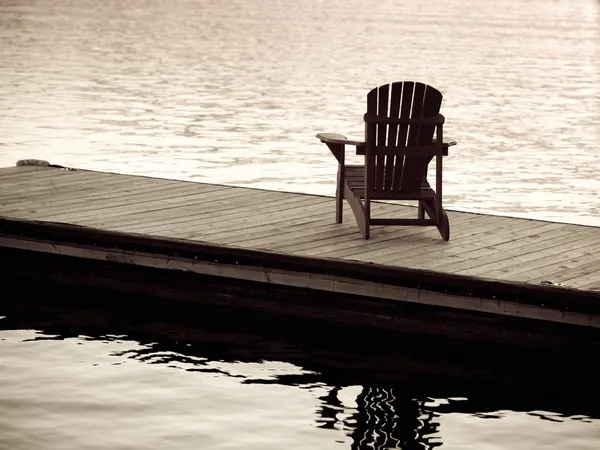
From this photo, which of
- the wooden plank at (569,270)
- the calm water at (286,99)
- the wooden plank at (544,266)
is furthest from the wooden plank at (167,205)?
the calm water at (286,99)

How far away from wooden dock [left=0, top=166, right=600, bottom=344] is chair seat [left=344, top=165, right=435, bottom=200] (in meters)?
0.28

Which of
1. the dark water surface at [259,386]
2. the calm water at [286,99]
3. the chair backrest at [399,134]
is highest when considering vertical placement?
the chair backrest at [399,134]

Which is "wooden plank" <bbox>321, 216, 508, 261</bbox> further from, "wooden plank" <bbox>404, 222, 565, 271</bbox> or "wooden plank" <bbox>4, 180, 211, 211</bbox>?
"wooden plank" <bbox>4, 180, 211, 211</bbox>

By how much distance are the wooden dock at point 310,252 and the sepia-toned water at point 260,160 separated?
406 mm

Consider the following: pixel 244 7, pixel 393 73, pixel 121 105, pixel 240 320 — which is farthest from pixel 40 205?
pixel 244 7

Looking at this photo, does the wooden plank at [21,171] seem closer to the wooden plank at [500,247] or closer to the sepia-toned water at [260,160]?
the sepia-toned water at [260,160]

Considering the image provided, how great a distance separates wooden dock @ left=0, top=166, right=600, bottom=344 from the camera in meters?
7.93

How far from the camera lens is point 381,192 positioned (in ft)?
30.1

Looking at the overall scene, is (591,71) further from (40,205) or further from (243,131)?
(40,205)

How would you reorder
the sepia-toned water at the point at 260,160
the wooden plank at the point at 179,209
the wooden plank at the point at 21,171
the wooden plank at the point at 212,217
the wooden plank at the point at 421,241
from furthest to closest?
the wooden plank at the point at 21,171
the wooden plank at the point at 179,209
the wooden plank at the point at 212,217
the wooden plank at the point at 421,241
the sepia-toned water at the point at 260,160

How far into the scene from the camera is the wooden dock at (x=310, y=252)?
312 inches

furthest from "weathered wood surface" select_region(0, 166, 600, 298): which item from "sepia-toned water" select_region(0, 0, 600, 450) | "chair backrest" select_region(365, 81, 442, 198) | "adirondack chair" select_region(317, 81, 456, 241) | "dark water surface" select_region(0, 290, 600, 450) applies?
"sepia-toned water" select_region(0, 0, 600, 450)

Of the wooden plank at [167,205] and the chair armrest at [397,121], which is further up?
the chair armrest at [397,121]

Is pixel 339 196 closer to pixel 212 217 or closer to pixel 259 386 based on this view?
pixel 212 217
